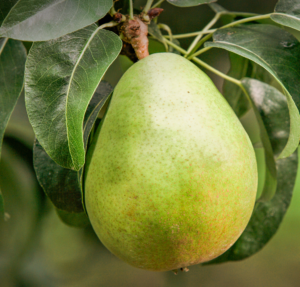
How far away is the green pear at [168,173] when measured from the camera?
0.41m

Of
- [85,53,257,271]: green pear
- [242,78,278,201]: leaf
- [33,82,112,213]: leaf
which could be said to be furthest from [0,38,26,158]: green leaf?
[242,78,278,201]: leaf

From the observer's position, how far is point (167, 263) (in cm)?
46

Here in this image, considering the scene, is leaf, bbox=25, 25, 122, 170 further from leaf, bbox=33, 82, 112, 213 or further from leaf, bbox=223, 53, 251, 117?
leaf, bbox=223, 53, 251, 117

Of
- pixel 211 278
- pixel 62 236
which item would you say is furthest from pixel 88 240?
pixel 211 278

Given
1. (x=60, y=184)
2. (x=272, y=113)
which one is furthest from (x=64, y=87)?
(x=272, y=113)

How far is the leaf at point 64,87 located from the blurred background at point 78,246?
62 cm

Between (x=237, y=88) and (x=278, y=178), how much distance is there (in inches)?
10.9

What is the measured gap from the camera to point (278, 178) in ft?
2.39

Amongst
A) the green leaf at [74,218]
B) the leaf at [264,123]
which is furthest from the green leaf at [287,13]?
the green leaf at [74,218]

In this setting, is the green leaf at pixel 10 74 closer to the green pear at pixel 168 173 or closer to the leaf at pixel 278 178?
the green pear at pixel 168 173

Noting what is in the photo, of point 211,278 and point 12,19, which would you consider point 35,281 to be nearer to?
point 211,278

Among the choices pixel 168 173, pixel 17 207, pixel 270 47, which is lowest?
pixel 17 207

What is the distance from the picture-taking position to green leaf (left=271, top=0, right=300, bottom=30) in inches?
20.1

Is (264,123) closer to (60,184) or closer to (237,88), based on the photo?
(237,88)
